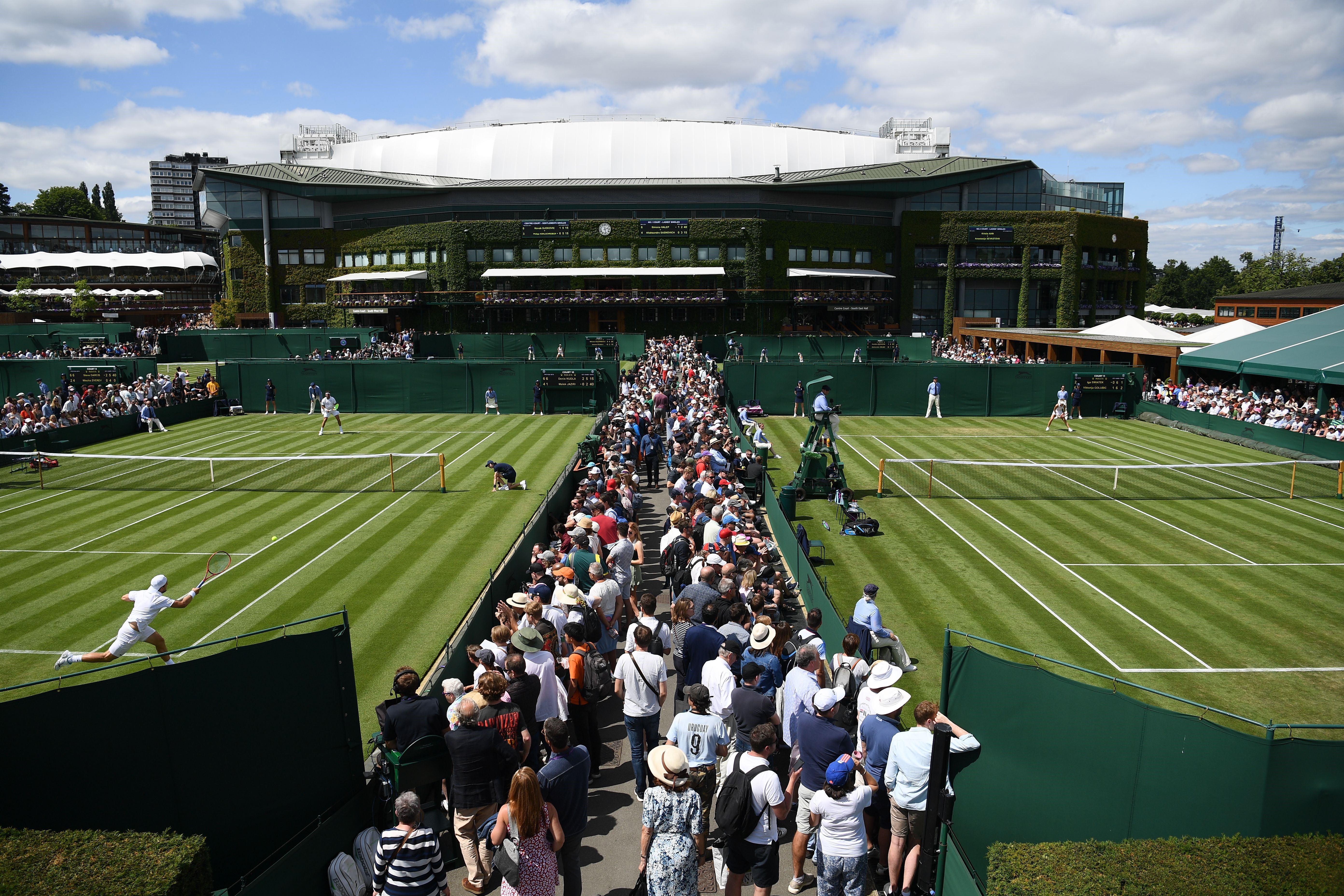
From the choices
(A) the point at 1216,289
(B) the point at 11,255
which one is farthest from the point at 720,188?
(A) the point at 1216,289

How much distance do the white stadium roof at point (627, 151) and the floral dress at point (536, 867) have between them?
82.1 m

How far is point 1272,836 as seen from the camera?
19.7 ft

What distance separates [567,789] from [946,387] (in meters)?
35.1

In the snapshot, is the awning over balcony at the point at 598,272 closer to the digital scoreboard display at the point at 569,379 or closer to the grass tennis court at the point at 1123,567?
the digital scoreboard display at the point at 569,379

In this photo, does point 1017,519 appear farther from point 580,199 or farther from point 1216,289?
point 1216,289

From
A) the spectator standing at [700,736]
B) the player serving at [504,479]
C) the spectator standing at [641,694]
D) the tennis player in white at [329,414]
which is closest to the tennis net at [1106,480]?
the player serving at [504,479]

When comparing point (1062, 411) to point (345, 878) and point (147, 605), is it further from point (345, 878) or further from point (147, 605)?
point (345, 878)

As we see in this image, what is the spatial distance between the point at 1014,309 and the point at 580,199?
1725 inches

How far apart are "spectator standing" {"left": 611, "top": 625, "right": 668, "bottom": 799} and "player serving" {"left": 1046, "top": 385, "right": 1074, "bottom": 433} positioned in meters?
30.3

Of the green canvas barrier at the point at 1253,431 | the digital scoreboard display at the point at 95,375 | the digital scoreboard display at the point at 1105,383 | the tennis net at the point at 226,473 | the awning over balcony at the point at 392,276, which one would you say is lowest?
the tennis net at the point at 226,473

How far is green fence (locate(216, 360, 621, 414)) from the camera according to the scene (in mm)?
38625

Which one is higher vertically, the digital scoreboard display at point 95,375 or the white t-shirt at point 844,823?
the digital scoreboard display at point 95,375

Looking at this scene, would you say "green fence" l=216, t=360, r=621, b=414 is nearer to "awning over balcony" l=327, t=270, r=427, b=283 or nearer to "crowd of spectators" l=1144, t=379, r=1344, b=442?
"crowd of spectators" l=1144, t=379, r=1344, b=442

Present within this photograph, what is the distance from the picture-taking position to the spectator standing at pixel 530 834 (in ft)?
19.3
